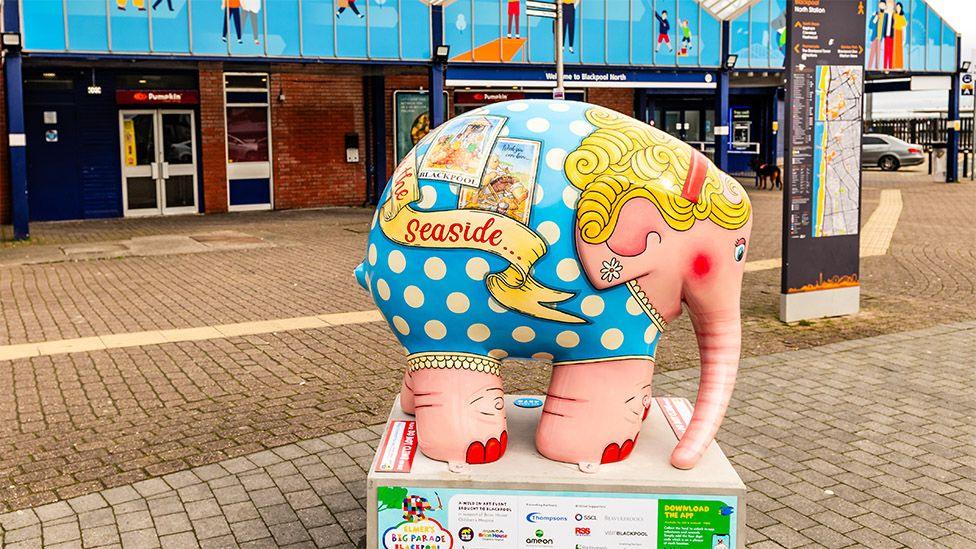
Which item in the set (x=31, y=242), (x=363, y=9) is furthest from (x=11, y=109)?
(x=363, y=9)

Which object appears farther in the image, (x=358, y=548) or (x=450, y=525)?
(x=358, y=548)

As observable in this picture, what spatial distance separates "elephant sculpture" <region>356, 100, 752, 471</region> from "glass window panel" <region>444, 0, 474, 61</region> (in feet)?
50.9

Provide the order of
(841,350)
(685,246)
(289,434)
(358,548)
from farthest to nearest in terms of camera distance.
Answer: (841,350) < (289,434) < (358,548) < (685,246)

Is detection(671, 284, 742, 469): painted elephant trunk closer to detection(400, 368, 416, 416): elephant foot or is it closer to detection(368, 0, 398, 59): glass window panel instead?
detection(400, 368, 416, 416): elephant foot

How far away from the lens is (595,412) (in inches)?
140

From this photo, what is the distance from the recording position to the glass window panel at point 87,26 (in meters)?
15.3

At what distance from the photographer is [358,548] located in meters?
4.16

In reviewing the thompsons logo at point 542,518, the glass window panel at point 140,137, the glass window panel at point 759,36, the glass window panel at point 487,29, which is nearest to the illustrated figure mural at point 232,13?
the glass window panel at point 140,137

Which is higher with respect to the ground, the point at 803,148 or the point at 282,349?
the point at 803,148

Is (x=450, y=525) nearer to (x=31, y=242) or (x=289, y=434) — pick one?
(x=289, y=434)

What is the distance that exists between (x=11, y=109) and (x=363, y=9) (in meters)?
6.21

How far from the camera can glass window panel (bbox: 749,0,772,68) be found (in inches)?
870

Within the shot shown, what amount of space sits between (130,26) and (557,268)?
14380 mm

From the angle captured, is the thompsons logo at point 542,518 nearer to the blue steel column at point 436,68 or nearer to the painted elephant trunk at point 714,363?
the painted elephant trunk at point 714,363
